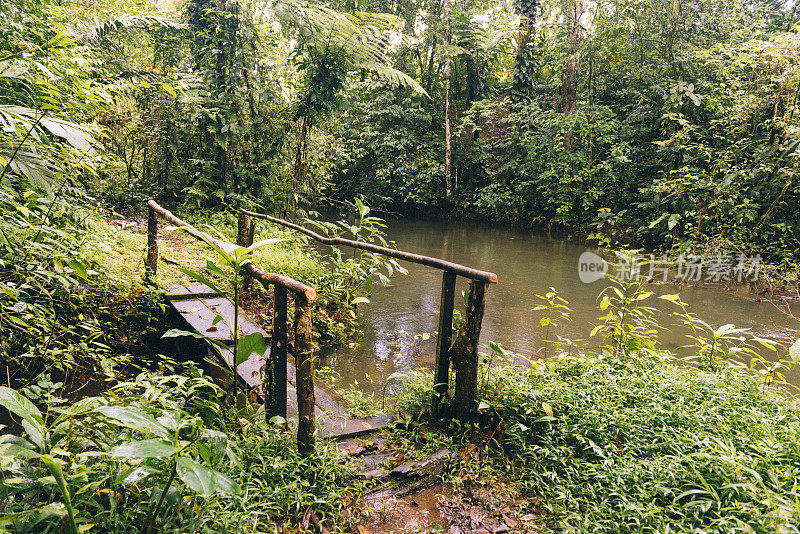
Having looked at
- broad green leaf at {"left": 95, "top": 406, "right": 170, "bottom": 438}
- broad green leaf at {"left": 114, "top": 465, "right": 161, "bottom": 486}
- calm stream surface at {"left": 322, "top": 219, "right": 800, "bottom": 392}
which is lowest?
calm stream surface at {"left": 322, "top": 219, "right": 800, "bottom": 392}

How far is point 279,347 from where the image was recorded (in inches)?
86.0

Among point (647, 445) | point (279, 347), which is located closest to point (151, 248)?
point (279, 347)

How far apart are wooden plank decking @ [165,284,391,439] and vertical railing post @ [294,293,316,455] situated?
0.71 feet

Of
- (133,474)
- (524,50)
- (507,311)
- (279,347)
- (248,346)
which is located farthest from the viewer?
(524,50)

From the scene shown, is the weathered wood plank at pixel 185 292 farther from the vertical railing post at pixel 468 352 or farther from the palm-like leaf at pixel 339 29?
the palm-like leaf at pixel 339 29

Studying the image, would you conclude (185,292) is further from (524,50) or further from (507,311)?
(524,50)

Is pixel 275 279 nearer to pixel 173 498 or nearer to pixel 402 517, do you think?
pixel 173 498

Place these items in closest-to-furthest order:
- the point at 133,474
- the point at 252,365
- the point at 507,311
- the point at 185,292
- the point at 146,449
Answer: the point at 146,449, the point at 133,474, the point at 252,365, the point at 185,292, the point at 507,311

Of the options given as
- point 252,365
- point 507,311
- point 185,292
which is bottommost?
point 507,311

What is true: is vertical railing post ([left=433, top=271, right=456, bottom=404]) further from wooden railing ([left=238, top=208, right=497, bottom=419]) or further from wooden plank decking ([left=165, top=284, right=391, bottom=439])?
wooden plank decking ([left=165, top=284, right=391, bottom=439])

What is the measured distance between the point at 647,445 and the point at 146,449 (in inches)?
87.3

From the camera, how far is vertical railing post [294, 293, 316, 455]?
2062 mm

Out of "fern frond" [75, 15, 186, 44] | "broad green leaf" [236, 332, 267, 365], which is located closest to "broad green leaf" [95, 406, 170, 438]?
"broad green leaf" [236, 332, 267, 365]

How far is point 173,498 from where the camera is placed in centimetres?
147
